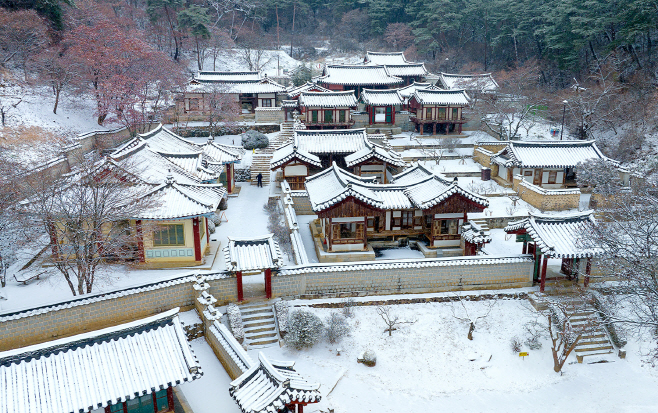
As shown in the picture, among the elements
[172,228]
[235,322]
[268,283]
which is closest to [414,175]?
[268,283]

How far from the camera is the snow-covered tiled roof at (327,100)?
144ft

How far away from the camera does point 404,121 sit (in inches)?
1928

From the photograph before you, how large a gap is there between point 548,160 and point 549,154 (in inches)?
27.7

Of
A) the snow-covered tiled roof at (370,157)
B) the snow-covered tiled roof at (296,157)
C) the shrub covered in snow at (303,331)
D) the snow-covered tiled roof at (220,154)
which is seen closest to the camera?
the shrub covered in snow at (303,331)

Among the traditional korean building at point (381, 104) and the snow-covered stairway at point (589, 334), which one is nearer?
the snow-covered stairway at point (589, 334)

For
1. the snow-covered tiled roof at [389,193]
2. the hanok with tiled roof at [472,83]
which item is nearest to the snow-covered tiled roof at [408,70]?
the hanok with tiled roof at [472,83]

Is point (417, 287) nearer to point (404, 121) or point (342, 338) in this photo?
point (342, 338)

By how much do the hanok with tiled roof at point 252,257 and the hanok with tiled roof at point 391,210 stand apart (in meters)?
3.97

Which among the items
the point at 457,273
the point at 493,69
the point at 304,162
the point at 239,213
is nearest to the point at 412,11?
the point at 493,69

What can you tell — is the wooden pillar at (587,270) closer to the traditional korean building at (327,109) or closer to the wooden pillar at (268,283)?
the wooden pillar at (268,283)

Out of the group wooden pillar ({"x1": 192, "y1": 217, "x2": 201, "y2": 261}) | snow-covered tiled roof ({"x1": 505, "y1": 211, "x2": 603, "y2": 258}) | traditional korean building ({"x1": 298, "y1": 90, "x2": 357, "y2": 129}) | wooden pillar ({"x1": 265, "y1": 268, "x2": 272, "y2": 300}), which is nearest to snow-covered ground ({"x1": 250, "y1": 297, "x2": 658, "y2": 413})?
wooden pillar ({"x1": 265, "y1": 268, "x2": 272, "y2": 300})

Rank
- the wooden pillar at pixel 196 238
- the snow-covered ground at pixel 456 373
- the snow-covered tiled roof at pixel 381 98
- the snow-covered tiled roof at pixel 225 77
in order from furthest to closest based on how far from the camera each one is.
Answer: the snow-covered tiled roof at pixel 225 77 → the snow-covered tiled roof at pixel 381 98 → the wooden pillar at pixel 196 238 → the snow-covered ground at pixel 456 373

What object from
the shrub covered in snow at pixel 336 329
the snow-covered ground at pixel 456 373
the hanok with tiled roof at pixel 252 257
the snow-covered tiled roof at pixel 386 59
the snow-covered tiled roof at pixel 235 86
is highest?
the snow-covered tiled roof at pixel 386 59

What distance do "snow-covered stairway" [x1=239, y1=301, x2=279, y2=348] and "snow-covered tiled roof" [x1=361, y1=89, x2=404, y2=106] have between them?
103 feet
